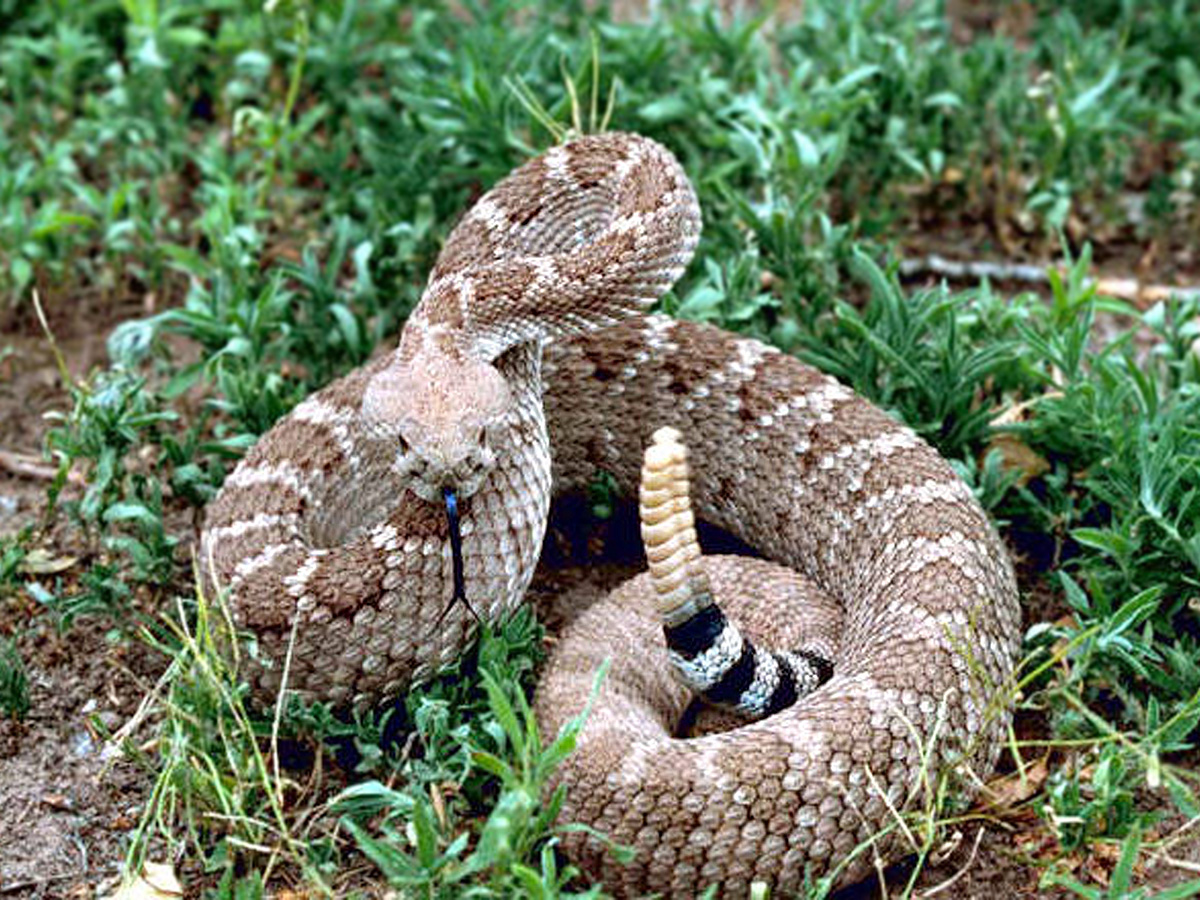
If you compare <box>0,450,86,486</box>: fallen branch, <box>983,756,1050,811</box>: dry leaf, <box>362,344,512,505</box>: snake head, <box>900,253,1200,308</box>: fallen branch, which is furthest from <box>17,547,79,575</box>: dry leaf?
<box>900,253,1200,308</box>: fallen branch

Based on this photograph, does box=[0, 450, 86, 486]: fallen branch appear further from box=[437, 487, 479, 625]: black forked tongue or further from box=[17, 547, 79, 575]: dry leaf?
box=[437, 487, 479, 625]: black forked tongue

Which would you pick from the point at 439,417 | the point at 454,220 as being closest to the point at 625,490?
the point at 439,417

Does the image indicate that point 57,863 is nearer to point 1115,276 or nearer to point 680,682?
point 680,682

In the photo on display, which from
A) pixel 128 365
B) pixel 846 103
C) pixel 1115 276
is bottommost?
pixel 1115 276

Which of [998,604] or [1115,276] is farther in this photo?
[1115,276]

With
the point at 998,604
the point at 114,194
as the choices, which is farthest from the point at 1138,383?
the point at 114,194

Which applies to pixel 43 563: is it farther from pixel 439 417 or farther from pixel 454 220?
pixel 454 220
